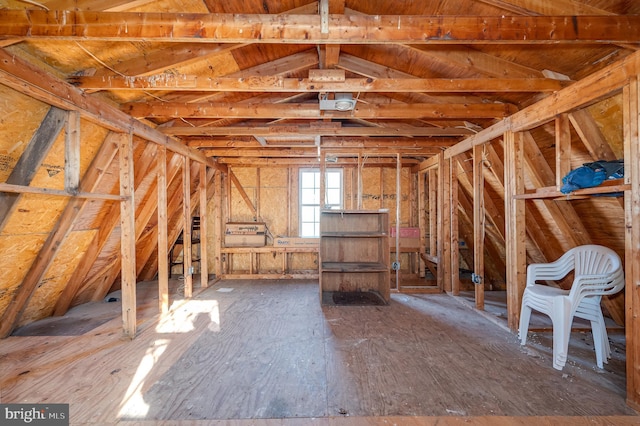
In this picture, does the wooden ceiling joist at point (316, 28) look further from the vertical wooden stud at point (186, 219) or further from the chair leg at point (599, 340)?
the vertical wooden stud at point (186, 219)

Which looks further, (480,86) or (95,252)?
(95,252)

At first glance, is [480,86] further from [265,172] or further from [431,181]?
[265,172]

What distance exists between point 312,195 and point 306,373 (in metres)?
4.18

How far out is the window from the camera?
19.5 feet

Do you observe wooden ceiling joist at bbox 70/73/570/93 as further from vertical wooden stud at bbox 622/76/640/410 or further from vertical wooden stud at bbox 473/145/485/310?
vertical wooden stud at bbox 473/145/485/310

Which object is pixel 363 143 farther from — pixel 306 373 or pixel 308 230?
pixel 306 373

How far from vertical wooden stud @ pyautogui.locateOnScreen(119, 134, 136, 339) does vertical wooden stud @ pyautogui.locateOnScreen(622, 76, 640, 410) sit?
4135 mm

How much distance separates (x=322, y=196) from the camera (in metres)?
4.38

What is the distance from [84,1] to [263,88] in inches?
51.3

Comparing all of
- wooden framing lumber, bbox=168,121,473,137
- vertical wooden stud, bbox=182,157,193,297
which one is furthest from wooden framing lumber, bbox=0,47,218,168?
vertical wooden stud, bbox=182,157,193,297

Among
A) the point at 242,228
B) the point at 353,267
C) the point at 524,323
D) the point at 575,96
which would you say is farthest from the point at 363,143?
the point at 524,323

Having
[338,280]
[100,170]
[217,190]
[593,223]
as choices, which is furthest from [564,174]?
[217,190]

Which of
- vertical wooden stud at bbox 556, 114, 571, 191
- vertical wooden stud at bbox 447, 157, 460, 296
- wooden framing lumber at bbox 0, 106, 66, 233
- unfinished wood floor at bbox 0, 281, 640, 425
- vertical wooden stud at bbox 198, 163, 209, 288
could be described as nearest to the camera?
unfinished wood floor at bbox 0, 281, 640, 425

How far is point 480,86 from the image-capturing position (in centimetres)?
242
